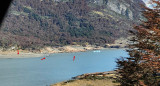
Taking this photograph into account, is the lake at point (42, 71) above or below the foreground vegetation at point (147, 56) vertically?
below

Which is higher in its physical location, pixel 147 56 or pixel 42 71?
pixel 147 56

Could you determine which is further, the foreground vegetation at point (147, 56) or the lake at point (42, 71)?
the lake at point (42, 71)

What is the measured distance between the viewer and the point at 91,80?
135 feet

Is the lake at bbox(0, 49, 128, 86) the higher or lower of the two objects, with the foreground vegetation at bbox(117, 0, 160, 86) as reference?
lower

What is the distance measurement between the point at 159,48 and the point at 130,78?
353 centimetres

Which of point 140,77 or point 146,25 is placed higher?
point 146,25

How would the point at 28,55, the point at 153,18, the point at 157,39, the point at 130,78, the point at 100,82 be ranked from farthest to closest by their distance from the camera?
the point at 28,55
the point at 100,82
the point at 130,78
the point at 153,18
the point at 157,39

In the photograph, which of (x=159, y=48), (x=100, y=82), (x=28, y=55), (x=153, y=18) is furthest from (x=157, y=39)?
(x=28, y=55)

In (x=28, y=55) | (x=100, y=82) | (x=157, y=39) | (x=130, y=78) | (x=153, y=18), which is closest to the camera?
(x=157, y=39)

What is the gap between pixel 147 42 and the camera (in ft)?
50.5

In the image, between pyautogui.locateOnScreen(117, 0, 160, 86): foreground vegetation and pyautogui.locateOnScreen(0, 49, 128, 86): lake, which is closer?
pyautogui.locateOnScreen(117, 0, 160, 86): foreground vegetation

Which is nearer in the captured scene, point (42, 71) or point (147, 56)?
point (147, 56)

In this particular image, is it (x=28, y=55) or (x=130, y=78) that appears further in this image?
(x=28, y=55)

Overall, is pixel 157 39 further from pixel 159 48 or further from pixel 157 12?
pixel 157 12
